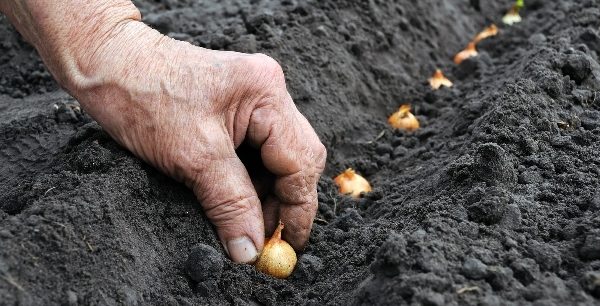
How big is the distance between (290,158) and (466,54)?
2509 mm

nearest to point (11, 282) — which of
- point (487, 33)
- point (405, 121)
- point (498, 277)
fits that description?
point (498, 277)

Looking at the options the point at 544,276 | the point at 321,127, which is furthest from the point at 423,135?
the point at 544,276

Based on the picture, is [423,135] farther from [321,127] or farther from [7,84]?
[7,84]

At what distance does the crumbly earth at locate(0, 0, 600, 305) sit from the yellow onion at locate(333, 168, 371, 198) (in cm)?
8

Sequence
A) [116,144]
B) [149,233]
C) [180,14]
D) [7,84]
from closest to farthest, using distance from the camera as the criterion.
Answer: [149,233]
[116,144]
[7,84]
[180,14]

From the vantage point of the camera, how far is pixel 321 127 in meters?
3.49

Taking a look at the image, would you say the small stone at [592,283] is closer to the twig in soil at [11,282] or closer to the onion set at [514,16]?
the twig in soil at [11,282]

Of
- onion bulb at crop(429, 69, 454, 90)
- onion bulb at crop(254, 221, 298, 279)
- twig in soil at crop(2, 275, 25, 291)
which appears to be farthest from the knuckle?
onion bulb at crop(429, 69, 454, 90)

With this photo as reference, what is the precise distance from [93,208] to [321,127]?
61.0 inches

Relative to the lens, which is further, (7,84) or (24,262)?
(7,84)

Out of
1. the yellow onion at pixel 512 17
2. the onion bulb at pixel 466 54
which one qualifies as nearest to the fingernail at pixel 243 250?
the onion bulb at pixel 466 54

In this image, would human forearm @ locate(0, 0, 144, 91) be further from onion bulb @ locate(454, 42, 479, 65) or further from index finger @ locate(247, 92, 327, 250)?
onion bulb @ locate(454, 42, 479, 65)

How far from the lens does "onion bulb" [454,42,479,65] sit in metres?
4.63

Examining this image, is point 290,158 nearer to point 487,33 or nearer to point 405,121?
point 405,121
